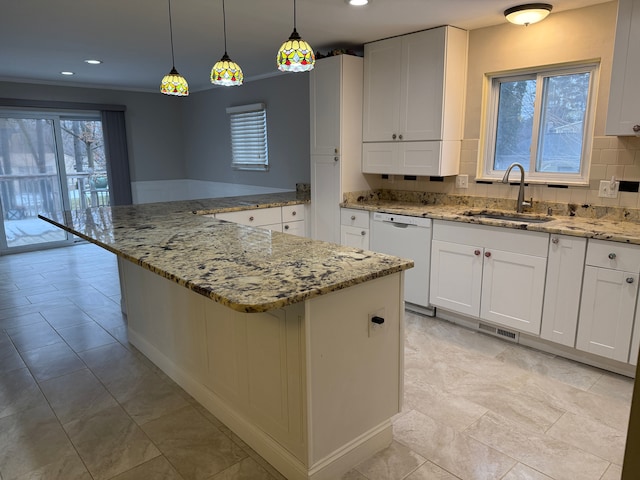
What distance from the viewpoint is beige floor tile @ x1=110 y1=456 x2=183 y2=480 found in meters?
1.88

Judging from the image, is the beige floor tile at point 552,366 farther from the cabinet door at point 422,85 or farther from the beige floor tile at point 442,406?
the cabinet door at point 422,85

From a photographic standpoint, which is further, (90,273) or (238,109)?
(238,109)

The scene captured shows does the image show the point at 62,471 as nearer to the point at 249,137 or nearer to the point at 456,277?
the point at 456,277

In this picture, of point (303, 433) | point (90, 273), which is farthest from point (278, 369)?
point (90, 273)

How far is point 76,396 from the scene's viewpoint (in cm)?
252

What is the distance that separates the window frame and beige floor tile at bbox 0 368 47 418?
353cm

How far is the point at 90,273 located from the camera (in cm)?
505

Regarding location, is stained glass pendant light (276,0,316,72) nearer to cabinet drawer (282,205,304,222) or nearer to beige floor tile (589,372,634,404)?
cabinet drawer (282,205,304,222)

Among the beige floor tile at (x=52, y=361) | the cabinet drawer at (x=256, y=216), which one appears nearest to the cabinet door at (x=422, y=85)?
the cabinet drawer at (x=256, y=216)

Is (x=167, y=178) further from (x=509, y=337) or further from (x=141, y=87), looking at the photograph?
(x=509, y=337)

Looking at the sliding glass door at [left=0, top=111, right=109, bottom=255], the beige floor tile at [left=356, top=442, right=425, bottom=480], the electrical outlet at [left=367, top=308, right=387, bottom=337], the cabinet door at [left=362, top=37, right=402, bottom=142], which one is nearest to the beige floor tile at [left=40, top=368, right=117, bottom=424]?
the beige floor tile at [left=356, top=442, right=425, bottom=480]

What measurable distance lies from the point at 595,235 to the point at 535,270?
0.44 meters

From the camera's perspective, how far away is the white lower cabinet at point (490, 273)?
9.64 ft

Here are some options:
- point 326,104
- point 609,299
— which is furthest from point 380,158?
point 609,299
